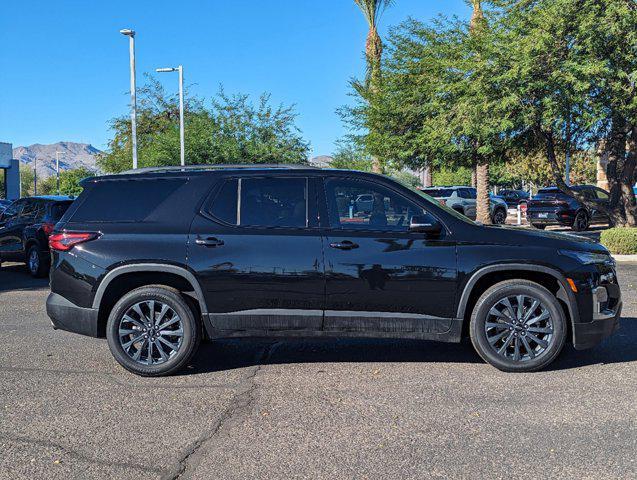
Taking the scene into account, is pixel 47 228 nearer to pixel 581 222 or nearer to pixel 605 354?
pixel 605 354

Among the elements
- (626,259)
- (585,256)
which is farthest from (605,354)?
(626,259)

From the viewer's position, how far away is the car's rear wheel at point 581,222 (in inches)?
967

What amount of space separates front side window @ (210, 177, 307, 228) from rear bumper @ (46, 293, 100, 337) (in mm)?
1436

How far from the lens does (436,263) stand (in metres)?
5.56

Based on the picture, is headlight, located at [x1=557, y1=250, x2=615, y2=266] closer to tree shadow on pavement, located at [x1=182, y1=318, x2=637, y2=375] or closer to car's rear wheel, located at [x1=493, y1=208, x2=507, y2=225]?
tree shadow on pavement, located at [x1=182, y1=318, x2=637, y2=375]

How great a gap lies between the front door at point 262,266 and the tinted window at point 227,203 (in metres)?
0.02

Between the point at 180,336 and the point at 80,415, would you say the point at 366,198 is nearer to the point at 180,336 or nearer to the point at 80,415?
the point at 180,336

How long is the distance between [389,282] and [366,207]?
0.72 meters

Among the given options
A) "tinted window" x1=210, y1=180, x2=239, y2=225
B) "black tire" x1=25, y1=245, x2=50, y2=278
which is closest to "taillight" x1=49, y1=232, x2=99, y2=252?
"tinted window" x1=210, y1=180, x2=239, y2=225

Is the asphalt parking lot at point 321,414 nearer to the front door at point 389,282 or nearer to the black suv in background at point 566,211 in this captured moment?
the front door at point 389,282

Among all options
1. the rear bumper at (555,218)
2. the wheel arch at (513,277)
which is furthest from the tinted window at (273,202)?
the rear bumper at (555,218)

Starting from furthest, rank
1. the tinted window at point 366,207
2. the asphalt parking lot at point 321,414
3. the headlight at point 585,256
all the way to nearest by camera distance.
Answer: the tinted window at point 366,207, the headlight at point 585,256, the asphalt parking lot at point 321,414

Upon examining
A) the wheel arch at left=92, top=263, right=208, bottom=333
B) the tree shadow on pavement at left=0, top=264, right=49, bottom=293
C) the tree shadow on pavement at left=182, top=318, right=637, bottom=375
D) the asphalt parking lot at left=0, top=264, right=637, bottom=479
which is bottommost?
the asphalt parking lot at left=0, top=264, right=637, bottom=479

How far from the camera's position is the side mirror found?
18.0 ft
